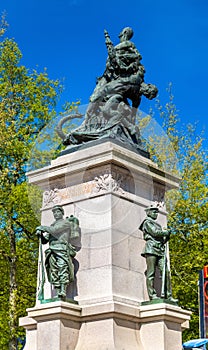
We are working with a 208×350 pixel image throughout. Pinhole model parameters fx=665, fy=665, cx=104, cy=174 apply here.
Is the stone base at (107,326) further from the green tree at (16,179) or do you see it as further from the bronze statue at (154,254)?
the green tree at (16,179)

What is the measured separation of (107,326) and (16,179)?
12946mm

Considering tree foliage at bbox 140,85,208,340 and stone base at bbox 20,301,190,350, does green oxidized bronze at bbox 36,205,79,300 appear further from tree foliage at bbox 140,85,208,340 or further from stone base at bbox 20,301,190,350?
tree foliage at bbox 140,85,208,340

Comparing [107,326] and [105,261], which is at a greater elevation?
[105,261]

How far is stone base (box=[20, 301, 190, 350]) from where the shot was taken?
1121cm

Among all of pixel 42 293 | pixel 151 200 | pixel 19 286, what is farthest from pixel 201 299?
pixel 42 293

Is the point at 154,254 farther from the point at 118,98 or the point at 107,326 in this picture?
the point at 118,98

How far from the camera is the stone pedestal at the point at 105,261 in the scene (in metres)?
11.3

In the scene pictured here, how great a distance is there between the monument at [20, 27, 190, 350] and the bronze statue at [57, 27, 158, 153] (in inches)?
1.0

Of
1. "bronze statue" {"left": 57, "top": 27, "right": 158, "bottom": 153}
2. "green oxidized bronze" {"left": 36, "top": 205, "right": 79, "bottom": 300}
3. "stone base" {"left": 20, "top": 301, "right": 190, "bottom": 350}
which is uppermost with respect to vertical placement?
"bronze statue" {"left": 57, "top": 27, "right": 158, "bottom": 153}

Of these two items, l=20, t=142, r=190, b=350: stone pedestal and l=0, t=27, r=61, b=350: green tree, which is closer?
l=20, t=142, r=190, b=350: stone pedestal

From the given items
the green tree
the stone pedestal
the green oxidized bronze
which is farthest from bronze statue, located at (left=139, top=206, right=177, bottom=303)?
the green tree

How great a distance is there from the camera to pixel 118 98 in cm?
1367

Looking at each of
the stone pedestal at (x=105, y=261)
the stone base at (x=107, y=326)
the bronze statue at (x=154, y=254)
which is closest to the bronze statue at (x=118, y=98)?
the stone pedestal at (x=105, y=261)

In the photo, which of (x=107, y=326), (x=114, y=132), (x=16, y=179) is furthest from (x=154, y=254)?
(x=16, y=179)
